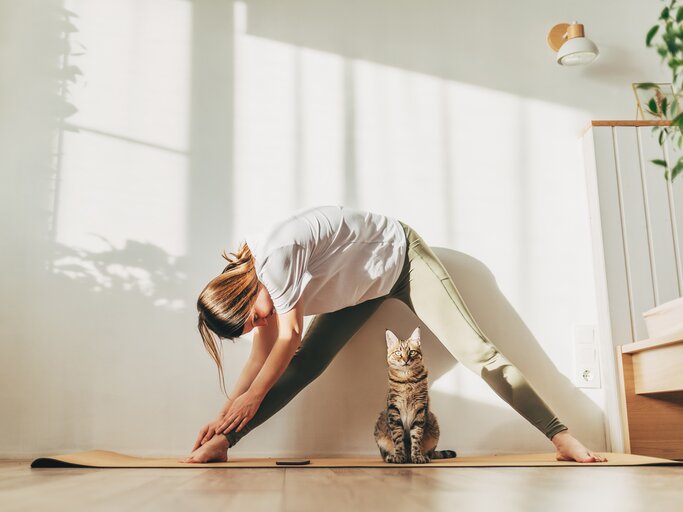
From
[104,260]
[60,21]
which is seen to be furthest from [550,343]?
[60,21]

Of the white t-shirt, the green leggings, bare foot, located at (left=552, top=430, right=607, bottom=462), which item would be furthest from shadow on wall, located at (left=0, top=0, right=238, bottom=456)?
bare foot, located at (left=552, top=430, right=607, bottom=462)

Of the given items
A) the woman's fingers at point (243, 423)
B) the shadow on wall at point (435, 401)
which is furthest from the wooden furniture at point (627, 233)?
the woman's fingers at point (243, 423)

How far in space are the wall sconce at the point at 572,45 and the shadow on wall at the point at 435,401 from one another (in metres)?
1.20

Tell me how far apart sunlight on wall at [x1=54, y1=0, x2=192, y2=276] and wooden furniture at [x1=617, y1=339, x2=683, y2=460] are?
1.87 m

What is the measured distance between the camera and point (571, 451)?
Answer: 2123mm

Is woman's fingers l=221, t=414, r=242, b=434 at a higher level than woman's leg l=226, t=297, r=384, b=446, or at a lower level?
lower

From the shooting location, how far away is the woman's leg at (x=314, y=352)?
2.29m

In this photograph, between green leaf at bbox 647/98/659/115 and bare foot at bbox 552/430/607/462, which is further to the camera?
green leaf at bbox 647/98/659/115

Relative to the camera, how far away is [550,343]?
268cm

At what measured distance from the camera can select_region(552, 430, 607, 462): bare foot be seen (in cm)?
208

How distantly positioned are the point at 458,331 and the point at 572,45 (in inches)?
55.8

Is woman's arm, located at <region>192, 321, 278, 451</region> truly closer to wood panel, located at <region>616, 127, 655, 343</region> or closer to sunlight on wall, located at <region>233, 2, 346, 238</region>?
sunlight on wall, located at <region>233, 2, 346, 238</region>

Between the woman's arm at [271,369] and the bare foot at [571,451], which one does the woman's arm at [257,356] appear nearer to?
the woman's arm at [271,369]

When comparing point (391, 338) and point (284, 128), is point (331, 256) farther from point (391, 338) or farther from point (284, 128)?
point (284, 128)
